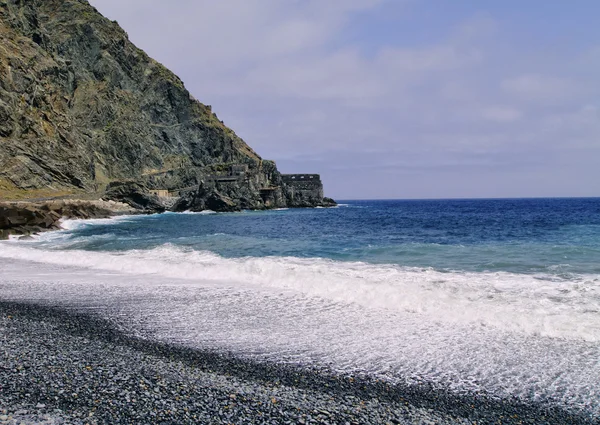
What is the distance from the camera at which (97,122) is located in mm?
110750

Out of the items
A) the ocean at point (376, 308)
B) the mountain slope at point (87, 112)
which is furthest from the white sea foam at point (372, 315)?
the mountain slope at point (87, 112)

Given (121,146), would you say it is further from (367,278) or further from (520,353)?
(520,353)

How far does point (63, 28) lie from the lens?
396 feet

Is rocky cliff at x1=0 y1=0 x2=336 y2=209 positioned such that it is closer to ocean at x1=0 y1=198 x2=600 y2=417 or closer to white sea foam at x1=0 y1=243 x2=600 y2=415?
ocean at x1=0 y1=198 x2=600 y2=417

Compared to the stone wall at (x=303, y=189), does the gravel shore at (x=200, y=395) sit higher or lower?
lower

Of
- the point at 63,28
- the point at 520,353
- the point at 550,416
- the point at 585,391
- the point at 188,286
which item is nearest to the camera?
the point at 550,416

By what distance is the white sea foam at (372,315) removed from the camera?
7734 mm

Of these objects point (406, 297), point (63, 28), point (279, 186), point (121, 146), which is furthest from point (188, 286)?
point (63, 28)

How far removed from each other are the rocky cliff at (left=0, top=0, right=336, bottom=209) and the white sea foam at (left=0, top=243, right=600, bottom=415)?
200ft

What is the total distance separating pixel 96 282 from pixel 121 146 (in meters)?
102

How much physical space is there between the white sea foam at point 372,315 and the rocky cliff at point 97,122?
200 ft

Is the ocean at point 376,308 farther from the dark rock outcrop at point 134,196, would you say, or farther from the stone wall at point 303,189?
the stone wall at point 303,189

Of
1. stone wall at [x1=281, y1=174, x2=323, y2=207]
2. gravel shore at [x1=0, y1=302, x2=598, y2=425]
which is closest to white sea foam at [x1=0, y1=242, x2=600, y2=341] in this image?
gravel shore at [x1=0, y1=302, x2=598, y2=425]

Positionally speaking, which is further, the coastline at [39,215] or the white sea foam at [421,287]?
the coastline at [39,215]
